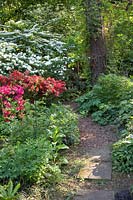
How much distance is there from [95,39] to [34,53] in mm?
1359

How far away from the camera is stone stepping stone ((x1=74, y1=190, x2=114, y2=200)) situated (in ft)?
11.0

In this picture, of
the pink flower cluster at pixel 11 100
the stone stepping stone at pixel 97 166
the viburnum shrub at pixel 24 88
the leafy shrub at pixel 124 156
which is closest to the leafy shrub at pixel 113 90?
the viburnum shrub at pixel 24 88

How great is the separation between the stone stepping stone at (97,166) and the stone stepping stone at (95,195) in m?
0.27

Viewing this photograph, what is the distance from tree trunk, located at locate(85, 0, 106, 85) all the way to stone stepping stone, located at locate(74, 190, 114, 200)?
4007 millimetres

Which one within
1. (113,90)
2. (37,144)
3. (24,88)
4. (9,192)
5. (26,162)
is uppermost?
(24,88)

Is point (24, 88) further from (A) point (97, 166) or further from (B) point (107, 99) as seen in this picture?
(A) point (97, 166)

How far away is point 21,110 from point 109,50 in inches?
123

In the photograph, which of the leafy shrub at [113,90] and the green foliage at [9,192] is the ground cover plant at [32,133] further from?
the leafy shrub at [113,90]

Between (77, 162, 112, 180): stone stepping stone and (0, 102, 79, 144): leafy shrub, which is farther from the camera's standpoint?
(0, 102, 79, 144): leafy shrub

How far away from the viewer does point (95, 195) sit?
3418mm

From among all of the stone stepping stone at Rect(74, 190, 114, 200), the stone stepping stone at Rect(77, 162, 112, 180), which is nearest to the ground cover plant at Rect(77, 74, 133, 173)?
the stone stepping stone at Rect(77, 162, 112, 180)

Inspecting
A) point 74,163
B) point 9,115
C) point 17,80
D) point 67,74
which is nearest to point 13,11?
point 67,74

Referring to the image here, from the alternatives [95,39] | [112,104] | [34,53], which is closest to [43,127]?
[112,104]

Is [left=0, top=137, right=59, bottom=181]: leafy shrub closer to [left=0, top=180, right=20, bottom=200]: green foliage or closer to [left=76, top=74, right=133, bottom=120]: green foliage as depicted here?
[left=0, top=180, right=20, bottom=200]: green foliage
